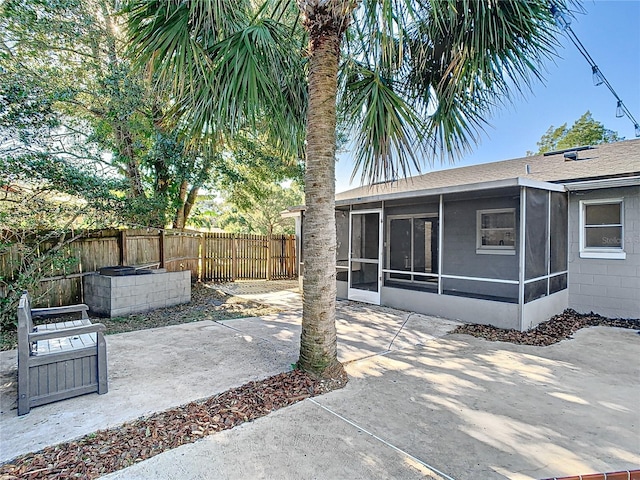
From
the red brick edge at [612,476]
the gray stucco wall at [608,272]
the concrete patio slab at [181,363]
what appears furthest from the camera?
the gray stucco wall at [608,272]

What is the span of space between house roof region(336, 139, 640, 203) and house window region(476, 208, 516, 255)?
2.89 ft

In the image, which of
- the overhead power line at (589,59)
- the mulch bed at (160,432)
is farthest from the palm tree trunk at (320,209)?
the overhead power line at (589,59)

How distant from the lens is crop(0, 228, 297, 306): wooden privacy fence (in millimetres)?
7012

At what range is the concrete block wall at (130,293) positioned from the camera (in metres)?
6.89

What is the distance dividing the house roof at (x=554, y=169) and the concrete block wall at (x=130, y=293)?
4726 millimetres

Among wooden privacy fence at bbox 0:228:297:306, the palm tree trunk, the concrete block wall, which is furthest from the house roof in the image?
the concrete block wall

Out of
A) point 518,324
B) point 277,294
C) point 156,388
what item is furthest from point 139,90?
point 518,324

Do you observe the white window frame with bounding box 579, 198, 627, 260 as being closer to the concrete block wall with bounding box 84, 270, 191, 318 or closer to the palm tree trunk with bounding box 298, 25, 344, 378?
the palm tree trunk with bounding box 298, 25, 344, 378

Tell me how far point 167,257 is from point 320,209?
7817 millimetres

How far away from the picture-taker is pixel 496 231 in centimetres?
866

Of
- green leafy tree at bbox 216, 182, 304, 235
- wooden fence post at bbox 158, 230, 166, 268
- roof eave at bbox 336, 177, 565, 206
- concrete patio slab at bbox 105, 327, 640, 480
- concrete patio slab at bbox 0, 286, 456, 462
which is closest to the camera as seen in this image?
concrete patio slab at bbox 105, 327, 640, 480

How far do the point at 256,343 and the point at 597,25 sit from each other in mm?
10589

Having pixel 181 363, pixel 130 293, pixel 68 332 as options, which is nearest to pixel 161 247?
pixel 130 293

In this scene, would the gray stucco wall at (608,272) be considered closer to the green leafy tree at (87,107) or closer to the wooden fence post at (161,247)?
the green leafy tree at (87,107)
